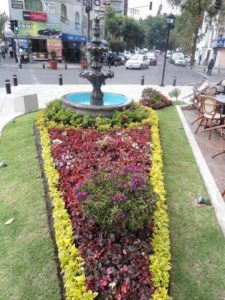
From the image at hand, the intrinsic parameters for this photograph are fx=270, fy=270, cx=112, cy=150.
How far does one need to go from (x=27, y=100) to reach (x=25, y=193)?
574 centimetres

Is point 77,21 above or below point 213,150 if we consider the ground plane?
above

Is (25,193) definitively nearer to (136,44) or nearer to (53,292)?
(53,292)

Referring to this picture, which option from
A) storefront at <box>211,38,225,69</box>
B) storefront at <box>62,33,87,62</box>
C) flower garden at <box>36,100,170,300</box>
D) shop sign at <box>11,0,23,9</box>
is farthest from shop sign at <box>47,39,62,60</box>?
flower garden at <box>36,100,170,300</box>

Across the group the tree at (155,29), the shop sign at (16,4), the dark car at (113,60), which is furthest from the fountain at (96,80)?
the tree at (155,29)

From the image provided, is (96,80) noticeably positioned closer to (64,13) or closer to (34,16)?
(34,16)

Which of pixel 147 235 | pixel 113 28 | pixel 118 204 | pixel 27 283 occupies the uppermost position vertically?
pixel 113 28

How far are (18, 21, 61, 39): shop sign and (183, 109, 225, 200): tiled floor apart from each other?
81.7 ft

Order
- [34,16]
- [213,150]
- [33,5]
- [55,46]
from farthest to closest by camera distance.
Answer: [55,46]
[33,5]
[34,16]
[213,150]

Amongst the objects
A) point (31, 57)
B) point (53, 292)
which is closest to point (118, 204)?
point (53, 292)

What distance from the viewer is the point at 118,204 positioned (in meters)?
2.88

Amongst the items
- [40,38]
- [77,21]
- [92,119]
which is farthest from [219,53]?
[92,119]

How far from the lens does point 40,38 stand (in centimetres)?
2905

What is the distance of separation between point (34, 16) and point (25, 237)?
29.7 meters

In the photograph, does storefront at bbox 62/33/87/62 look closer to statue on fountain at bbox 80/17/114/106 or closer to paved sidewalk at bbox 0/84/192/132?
paved sidewalk at bbox 0/84/192/132
